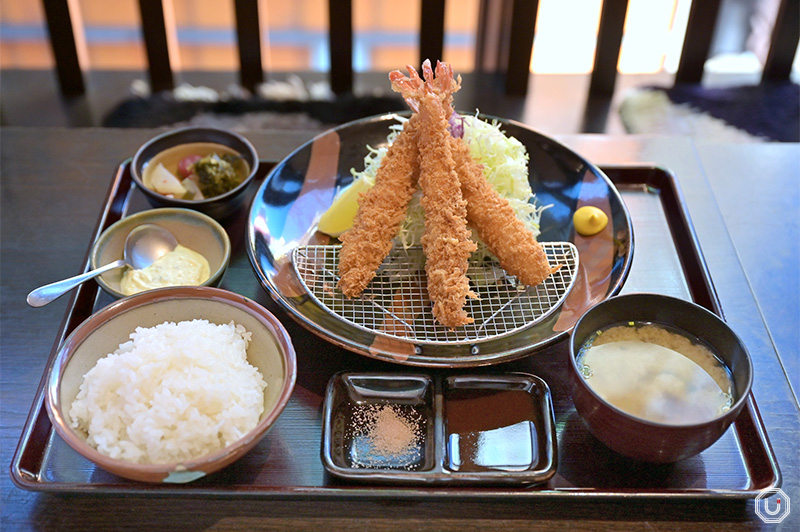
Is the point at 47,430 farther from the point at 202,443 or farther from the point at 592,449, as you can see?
the point at 592,449

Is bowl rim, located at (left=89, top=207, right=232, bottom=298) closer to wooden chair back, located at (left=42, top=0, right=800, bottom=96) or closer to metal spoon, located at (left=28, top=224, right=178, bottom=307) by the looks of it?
metal spoon, located at (left=28, top=224, right=178, bottom=307)

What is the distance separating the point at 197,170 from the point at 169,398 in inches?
A: 36.9

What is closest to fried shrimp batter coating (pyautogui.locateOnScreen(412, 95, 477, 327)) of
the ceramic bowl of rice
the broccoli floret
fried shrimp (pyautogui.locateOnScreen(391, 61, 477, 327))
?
fried shrimp (pyautogui.locateOnScreen(391, 61, 477, 327))

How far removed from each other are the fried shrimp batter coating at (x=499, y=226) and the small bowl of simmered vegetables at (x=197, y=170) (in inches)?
25.2

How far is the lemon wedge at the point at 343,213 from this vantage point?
202 cm

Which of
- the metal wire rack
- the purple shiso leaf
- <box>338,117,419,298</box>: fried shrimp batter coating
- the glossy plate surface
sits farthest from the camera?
the purple shiso leaf

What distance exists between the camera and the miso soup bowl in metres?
1.29

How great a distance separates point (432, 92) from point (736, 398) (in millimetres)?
1098

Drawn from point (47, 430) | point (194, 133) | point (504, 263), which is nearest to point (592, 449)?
point (504, 263)

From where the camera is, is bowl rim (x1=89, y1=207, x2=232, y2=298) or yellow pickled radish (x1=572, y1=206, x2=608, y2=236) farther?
yellow pickled radish (x1=572, y1=206, x2=608, y2=236)

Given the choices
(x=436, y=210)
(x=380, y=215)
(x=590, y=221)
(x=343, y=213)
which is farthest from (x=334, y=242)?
(x=590, y=221)

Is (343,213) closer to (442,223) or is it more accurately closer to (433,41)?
(442,223)

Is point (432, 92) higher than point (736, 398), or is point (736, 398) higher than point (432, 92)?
point (432, 92)

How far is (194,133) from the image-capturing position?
221 cm
